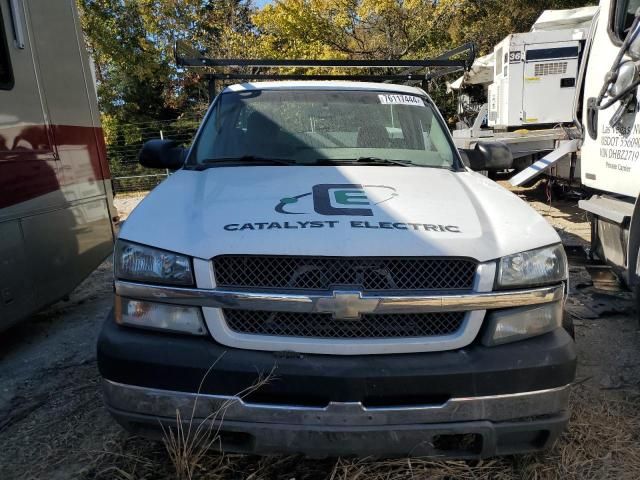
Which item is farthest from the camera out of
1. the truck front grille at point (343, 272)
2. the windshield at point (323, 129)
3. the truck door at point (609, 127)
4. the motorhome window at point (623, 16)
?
the motorhome window at point (623, 16)

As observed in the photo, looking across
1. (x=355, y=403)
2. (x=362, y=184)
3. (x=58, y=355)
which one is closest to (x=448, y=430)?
(x=355, y=403)

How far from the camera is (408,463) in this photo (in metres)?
2.52

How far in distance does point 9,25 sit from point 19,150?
96 centimetres

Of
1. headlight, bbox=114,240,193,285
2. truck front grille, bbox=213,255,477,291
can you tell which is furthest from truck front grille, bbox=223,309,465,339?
headlight, bbox=114,240,193,285

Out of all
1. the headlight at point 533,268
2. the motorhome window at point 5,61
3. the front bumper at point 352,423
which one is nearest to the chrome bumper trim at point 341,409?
the front bumper at point 352,423

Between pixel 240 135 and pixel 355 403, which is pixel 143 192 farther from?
pixel 355 403

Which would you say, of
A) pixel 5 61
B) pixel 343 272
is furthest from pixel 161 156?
pixel 343 272

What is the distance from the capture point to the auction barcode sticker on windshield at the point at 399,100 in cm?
398

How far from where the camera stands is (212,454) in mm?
2602

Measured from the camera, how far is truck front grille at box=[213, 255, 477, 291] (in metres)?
2.26

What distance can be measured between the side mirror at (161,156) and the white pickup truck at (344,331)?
1427 mm

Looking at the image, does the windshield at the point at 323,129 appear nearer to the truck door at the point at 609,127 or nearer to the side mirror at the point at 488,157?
the side mirror at the point at 488,157

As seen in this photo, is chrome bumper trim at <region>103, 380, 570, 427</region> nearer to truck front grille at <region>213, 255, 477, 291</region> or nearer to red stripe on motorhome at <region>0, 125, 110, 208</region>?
truck front grille at <region>213, 255, 477, 291</region>

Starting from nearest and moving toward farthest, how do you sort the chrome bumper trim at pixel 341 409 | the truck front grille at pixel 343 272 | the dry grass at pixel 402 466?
1. the chrome bumper trim at pixel 341 409
2. the truck front grille at pixel 343 272
3. the dry grass at pixel 402 466
